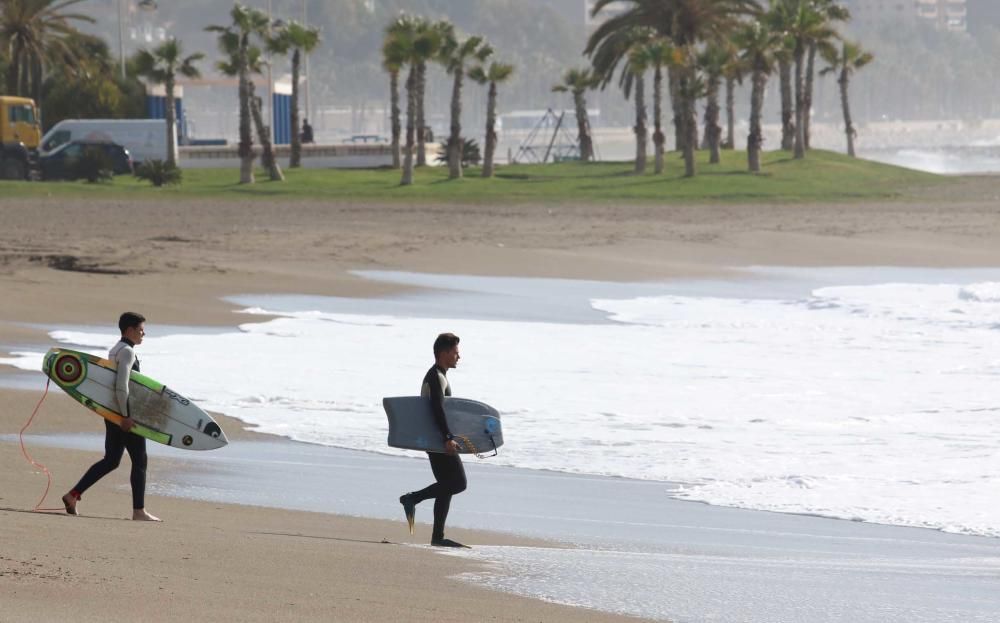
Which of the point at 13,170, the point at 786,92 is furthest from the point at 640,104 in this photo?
the point at 13,170

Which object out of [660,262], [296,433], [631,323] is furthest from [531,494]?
[660,262]

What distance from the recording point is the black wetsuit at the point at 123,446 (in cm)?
808

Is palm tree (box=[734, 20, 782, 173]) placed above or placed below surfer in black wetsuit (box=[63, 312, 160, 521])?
above

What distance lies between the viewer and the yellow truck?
165ft

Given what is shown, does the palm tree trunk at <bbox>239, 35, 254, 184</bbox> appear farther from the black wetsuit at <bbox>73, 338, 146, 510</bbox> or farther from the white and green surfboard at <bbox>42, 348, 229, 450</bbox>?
the black wetsuit at <bbox>73, 338, 146, 510</bbox>

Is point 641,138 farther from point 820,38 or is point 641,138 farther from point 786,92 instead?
point 820,38

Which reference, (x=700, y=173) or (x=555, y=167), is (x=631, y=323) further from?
(x=555, y=167)

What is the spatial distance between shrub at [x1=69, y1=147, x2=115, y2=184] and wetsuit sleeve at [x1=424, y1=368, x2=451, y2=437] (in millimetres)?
42212

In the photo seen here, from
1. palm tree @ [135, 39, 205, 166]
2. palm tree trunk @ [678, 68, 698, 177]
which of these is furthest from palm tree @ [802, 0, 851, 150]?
palm tree @ [135, 39, 205, 166]

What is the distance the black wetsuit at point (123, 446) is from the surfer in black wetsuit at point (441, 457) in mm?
1327

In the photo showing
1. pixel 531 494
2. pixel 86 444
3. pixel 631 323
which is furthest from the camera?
pixel 631 323

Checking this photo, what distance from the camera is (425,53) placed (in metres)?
49.0

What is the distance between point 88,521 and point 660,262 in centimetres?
2109

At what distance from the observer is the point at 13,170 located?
50281 millimetres
